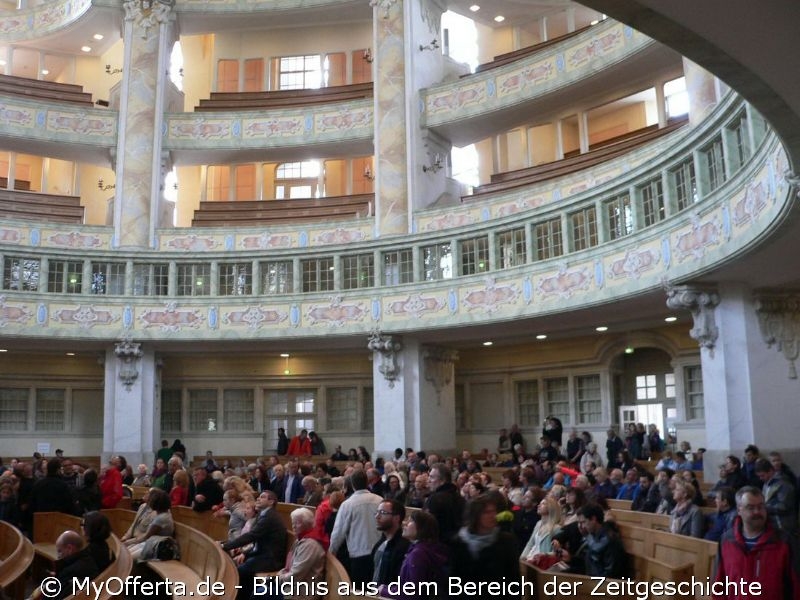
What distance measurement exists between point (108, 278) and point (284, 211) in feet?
20.1

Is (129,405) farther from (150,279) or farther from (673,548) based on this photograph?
(673,548)

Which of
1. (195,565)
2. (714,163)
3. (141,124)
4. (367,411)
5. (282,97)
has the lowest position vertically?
(195,565)

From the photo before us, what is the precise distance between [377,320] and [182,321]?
222 inches

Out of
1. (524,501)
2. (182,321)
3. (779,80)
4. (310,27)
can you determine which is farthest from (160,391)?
(779,80)

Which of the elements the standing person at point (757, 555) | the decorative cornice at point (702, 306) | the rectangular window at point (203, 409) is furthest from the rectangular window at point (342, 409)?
the standing person at point (757, 555)

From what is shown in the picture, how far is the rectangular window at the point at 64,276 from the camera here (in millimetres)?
24430

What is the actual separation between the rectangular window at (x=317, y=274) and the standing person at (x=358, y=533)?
53.2 feet

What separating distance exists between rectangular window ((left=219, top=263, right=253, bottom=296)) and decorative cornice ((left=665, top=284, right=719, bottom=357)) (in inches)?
509

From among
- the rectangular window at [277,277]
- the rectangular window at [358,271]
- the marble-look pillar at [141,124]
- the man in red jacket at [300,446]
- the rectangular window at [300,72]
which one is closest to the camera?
the rectangular window at [358,271]

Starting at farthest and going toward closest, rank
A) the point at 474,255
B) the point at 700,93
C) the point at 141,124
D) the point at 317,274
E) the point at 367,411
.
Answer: the point at 367,411, the point at 141,124, the point at 317,274, the point at 474,255, the point at 700,93

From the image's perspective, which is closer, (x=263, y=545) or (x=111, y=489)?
(x=263, y=545)

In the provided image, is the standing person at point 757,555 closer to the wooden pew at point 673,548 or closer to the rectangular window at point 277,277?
the wooden pew at point 673,548

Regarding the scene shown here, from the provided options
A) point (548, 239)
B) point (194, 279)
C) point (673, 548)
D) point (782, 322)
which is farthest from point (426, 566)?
point (194, 279)

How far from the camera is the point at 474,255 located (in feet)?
73.4
